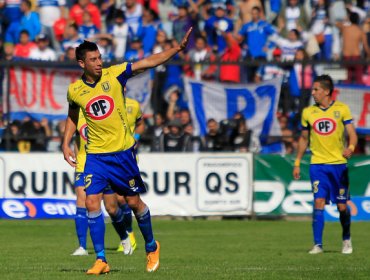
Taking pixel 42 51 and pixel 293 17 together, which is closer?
pixel 42 51

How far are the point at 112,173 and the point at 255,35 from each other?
46.4ft

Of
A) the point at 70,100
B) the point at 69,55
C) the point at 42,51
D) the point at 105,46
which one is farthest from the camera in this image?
the point at 105,46

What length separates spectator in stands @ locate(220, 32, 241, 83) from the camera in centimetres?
2319

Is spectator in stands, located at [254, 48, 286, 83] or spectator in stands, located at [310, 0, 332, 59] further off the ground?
spectator in stands, located at [310, 0, 332, 59]

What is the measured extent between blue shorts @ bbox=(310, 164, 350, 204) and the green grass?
0.79m

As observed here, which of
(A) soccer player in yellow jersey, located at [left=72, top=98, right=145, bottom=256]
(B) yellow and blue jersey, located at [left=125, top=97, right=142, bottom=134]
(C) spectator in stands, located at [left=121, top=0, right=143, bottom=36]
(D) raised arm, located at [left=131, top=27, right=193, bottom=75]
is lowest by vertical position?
(A) soccer player in yellow jersey, located at [left=72, top=98, right=145, bottom=256]

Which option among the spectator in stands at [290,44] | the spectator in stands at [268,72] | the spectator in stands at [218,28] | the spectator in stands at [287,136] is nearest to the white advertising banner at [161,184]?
the spectator in stands at [287,136]

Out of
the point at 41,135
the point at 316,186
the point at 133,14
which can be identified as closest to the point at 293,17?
the point at 133,14

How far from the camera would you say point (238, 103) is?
2288 cm

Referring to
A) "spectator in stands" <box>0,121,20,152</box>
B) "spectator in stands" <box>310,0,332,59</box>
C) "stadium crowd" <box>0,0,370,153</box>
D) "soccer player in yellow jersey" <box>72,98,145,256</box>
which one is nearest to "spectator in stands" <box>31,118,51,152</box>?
"stadium crowd" <box>0,0,370,153</box>

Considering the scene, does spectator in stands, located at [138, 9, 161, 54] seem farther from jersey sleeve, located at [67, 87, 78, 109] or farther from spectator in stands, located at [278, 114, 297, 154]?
jersey sleeve, located at [67, 87, 78, 109]

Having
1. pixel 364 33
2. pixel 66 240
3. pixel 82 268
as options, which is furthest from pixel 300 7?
pixel 82 268

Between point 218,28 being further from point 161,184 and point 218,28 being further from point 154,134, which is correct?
point 161,184

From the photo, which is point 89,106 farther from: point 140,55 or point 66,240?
point 140,55
